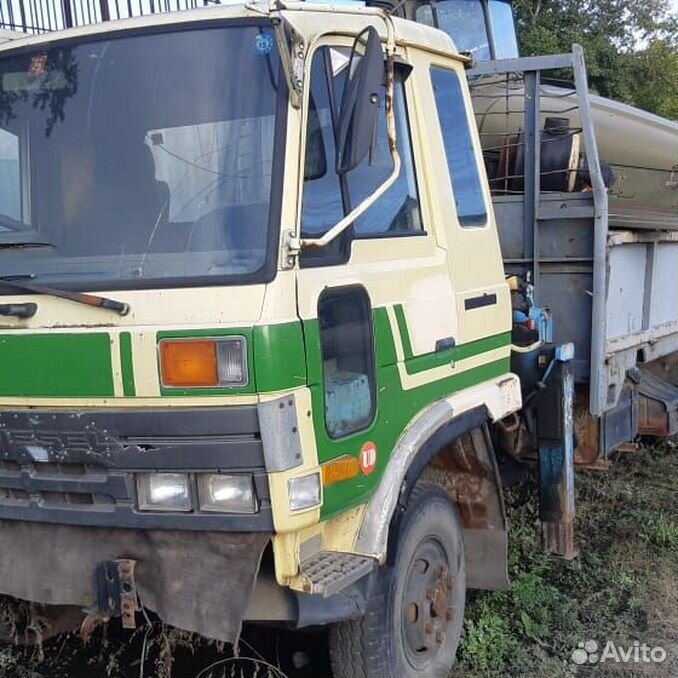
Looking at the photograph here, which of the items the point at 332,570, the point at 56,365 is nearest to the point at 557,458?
the point at 332,570

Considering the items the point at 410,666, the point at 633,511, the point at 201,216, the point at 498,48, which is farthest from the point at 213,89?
the point at 498,48

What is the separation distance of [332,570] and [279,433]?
489mm

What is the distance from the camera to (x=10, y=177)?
309 cm

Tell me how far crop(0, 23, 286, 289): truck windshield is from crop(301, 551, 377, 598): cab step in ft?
2.91

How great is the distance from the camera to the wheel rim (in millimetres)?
3377

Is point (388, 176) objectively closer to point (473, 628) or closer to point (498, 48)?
point (473, 628)

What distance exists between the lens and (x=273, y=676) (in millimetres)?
3553

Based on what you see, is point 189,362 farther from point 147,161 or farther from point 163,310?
point 147,161

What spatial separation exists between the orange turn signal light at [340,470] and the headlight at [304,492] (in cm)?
6

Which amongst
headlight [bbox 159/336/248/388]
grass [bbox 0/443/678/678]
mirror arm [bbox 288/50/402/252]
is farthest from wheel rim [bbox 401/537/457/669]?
mirror arm [bbox 288/50/402/252]

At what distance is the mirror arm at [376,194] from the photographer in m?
2.62

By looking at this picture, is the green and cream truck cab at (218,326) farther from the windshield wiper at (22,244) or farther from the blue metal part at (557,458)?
the blue metal part at (557,458)

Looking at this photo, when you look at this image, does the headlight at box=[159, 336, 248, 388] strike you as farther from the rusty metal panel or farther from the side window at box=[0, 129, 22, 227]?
the rusty metal panel

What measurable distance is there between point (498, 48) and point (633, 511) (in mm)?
3434
